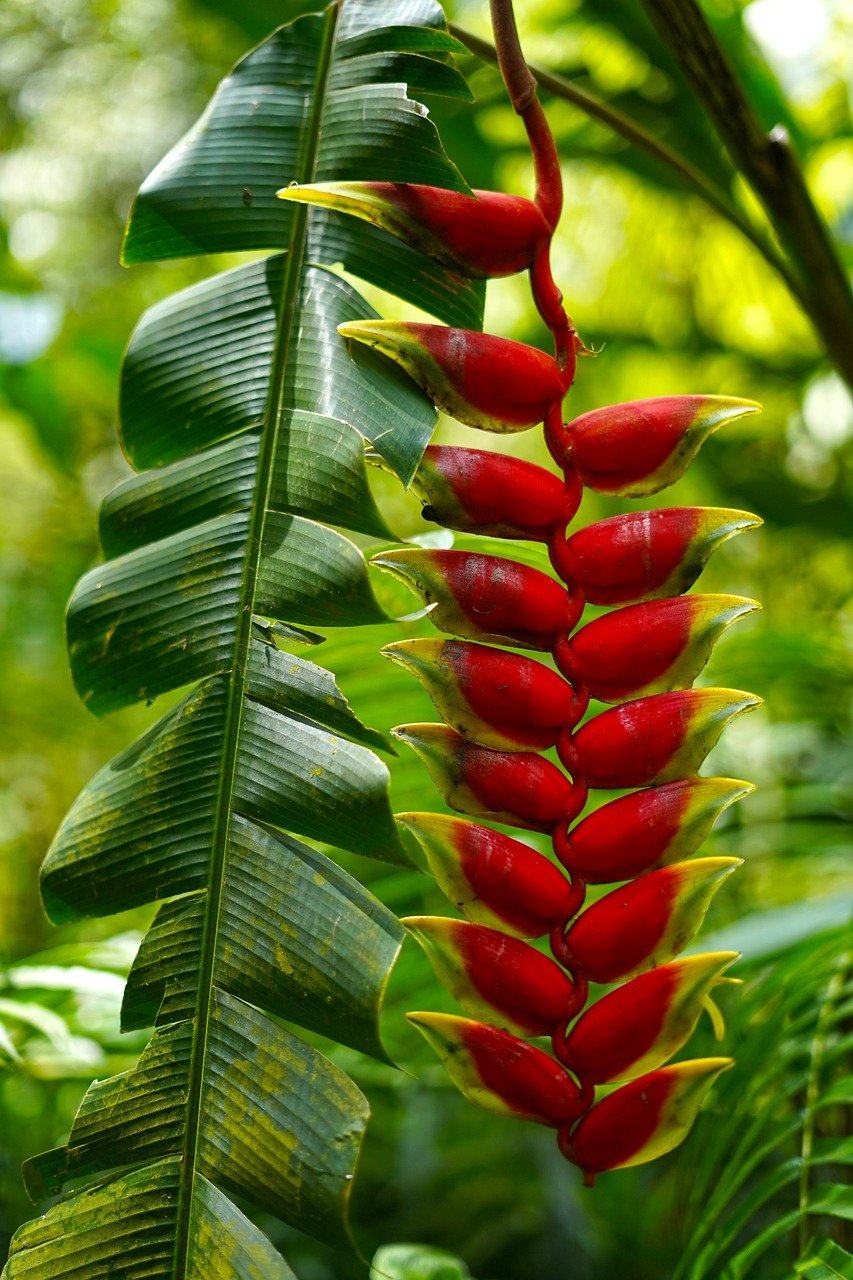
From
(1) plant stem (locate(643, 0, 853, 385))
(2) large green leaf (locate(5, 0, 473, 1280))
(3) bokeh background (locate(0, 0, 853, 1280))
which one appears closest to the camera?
(2) large green leaf (locate(5, 0, 473, 1280))

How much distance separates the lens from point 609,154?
146cm

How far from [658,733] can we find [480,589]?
0.09 m

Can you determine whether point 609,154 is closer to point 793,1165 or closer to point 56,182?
point 793,1165

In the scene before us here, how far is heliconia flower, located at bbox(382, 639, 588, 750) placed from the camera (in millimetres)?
395

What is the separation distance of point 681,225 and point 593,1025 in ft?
6.95

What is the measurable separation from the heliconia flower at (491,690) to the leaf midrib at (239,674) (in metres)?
0.07

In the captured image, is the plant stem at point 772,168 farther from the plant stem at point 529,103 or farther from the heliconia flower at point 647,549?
the heliconia flower at point 647,549

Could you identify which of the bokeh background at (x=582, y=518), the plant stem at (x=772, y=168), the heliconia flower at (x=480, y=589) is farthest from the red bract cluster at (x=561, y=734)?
the plant stem at (x=772, y=168)

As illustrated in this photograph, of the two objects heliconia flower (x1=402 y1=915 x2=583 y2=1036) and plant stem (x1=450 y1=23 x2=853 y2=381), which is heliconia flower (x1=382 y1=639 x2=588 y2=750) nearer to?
heliconia flower (x1=402 y1=915 x2=583 y2=1036)

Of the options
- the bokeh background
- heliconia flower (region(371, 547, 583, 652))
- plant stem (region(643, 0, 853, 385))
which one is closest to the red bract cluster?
heliconia flower (region(371, 547, 583, 652))

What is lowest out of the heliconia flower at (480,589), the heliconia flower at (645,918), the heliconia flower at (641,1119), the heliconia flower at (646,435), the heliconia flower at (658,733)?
the heliconia flower at (641,1119)

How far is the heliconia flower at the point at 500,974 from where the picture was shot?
38cm

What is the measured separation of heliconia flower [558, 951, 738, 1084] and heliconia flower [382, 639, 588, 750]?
98mm

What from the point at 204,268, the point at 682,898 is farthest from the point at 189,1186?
the point at 204,268
